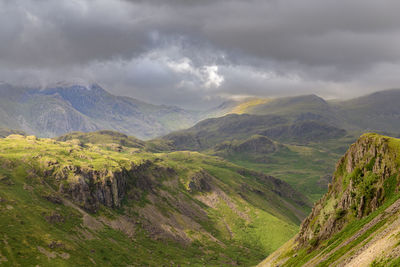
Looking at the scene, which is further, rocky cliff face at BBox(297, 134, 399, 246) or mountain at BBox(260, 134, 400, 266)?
rocky cliff face at BBox(297, 134, 399, 246)

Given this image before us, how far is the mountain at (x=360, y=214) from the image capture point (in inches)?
2723

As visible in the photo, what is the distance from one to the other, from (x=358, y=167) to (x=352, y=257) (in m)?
61.3

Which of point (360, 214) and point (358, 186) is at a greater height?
point (358, 186)

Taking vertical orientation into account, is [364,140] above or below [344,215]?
above

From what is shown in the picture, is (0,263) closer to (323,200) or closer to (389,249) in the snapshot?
(323,200)

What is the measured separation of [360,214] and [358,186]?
1122 cm

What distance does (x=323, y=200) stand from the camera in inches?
6083

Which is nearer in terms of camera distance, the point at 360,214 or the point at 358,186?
the point at 360,214

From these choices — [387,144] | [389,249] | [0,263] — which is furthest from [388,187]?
[0,263]

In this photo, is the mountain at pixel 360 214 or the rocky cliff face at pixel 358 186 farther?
the rocky cliff face at pixel 358 186

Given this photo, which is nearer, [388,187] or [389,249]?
[389,249]

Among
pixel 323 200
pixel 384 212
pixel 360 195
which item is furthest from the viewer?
pixel 323 200

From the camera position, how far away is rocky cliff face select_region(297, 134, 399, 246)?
107m

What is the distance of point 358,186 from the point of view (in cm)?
11638
